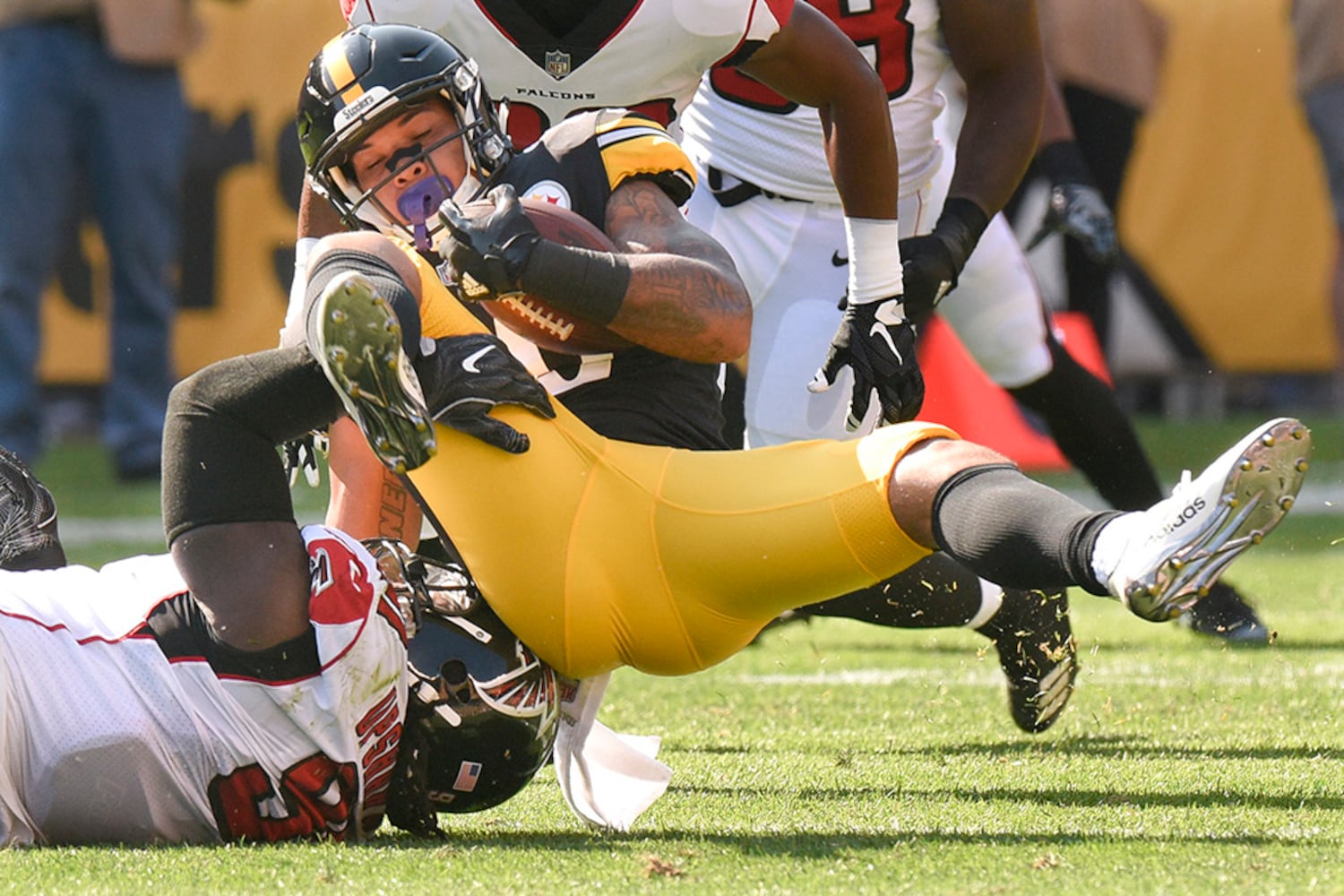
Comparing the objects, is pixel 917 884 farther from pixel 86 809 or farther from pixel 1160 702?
pixel 1160 702

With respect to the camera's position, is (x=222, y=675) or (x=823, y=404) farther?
(x=823, y=404)

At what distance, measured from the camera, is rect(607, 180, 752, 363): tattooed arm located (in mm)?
2566

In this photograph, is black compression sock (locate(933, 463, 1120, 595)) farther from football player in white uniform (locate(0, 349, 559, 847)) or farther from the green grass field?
football player in white uniform (locate(0, 349, 559, 847))

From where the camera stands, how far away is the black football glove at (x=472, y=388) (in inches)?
98.1

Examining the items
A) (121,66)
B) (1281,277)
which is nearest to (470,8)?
(121,66)

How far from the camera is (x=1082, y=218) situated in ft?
16.8

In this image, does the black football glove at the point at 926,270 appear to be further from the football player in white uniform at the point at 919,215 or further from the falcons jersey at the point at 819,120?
the falcons jersey at the point at 819,120

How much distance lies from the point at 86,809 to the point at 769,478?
91cm

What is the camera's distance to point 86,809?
8.25 ft

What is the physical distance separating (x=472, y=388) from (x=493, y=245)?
0.17m

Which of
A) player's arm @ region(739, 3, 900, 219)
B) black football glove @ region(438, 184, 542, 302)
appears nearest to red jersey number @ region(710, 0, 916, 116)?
player's arm @ region(739, 3, 900, 219)

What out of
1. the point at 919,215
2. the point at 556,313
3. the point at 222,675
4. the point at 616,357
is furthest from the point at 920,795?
the point at 919,215

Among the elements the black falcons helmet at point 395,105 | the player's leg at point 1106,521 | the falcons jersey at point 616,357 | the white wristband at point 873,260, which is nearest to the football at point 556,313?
the falcons jersey at point 616,357

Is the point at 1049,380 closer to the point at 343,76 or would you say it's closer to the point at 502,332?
the point at 502,332
